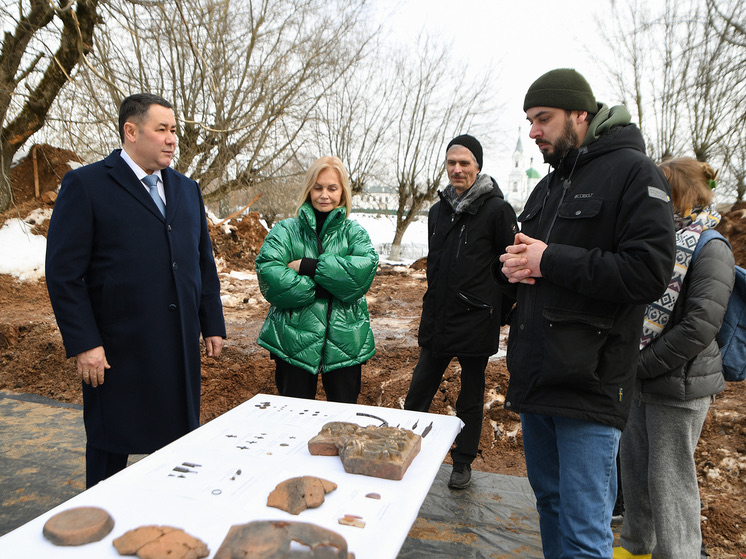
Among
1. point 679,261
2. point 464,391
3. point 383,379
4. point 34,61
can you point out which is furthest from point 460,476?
point 34,61

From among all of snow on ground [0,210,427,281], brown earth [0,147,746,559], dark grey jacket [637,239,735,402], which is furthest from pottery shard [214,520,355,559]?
snow on ground [0,210,427,281]

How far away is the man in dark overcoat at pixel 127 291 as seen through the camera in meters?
2.20

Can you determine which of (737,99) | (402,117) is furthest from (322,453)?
(402,117)

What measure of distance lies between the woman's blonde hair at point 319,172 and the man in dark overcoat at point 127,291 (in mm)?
742

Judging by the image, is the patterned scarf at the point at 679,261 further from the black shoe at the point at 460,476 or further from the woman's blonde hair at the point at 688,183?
the black shoe at the point at 460,476

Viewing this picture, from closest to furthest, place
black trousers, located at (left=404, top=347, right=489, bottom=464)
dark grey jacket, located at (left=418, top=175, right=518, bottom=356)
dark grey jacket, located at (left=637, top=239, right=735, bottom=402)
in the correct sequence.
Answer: dark grey jacket, located at (left=637, top=239, right=735, bottom=402)
dark grey jacket, located at (left=418, top=175, right=518, bottom=356)
black trousers, located at (left=404, top=347, right=489, bottom=464)

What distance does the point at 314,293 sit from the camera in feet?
9.14

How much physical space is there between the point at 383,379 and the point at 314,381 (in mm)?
1967

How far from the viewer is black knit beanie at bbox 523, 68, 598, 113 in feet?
5.86

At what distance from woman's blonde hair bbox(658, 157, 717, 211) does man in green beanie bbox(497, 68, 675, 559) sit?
0.55 metres

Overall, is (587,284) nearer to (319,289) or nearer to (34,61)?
(319,289)

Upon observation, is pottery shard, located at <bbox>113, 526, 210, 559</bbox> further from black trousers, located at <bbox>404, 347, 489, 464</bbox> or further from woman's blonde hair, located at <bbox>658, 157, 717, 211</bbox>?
woman's blonde hair, located at <bbox>658, 157, 717, 211</bbox>

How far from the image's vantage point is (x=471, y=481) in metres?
3.18

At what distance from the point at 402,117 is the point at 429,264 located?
52.9 ft
